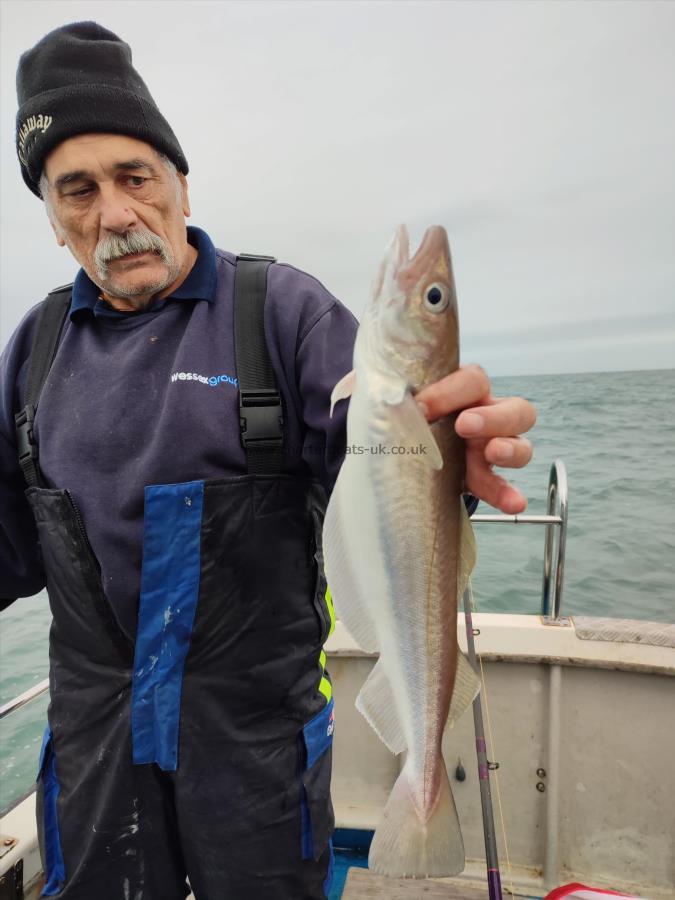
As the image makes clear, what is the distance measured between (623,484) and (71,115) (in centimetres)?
1874

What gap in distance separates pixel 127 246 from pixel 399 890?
3272mm

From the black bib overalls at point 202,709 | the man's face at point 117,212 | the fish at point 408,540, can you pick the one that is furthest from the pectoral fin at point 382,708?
the man's face at point 117,212

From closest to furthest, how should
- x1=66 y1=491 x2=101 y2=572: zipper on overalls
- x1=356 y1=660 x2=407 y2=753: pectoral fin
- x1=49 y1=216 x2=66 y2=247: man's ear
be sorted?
x1=356 y1=660 x2=407 y2=753: pectoral fin → x1=66 y1=491 x2=101 y2=572: zipper on overalls → x1=49 y1=216 x2=66 y2=247: man's ear

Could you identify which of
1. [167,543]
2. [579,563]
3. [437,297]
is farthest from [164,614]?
[579,563]

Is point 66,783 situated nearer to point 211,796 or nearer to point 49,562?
point 211,796

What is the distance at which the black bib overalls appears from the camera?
182 centimetres

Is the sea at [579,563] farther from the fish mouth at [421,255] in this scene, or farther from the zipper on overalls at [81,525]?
the zipper on overalls at [81,525]

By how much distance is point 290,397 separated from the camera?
187 centimetres

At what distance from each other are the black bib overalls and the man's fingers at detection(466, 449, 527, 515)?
2.15 feet

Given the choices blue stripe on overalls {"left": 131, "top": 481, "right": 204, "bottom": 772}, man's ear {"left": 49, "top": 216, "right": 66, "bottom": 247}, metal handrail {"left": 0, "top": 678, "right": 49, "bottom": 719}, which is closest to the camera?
blue stripe on overalls {"left": 131, "top": 481, "right": 204, "bottom": 772}

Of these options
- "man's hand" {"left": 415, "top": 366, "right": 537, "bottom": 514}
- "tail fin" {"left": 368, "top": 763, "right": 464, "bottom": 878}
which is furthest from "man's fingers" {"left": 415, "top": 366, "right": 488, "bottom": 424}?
"tail fin" {"left": 368, "top": 763, "right": 464, "bottom": 878}

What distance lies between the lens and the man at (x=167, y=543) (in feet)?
5.98

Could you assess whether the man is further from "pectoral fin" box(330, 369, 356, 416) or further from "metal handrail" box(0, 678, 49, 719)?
"metal handrail" box(0, 678, 49, 719)

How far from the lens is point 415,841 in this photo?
1.49 meters
